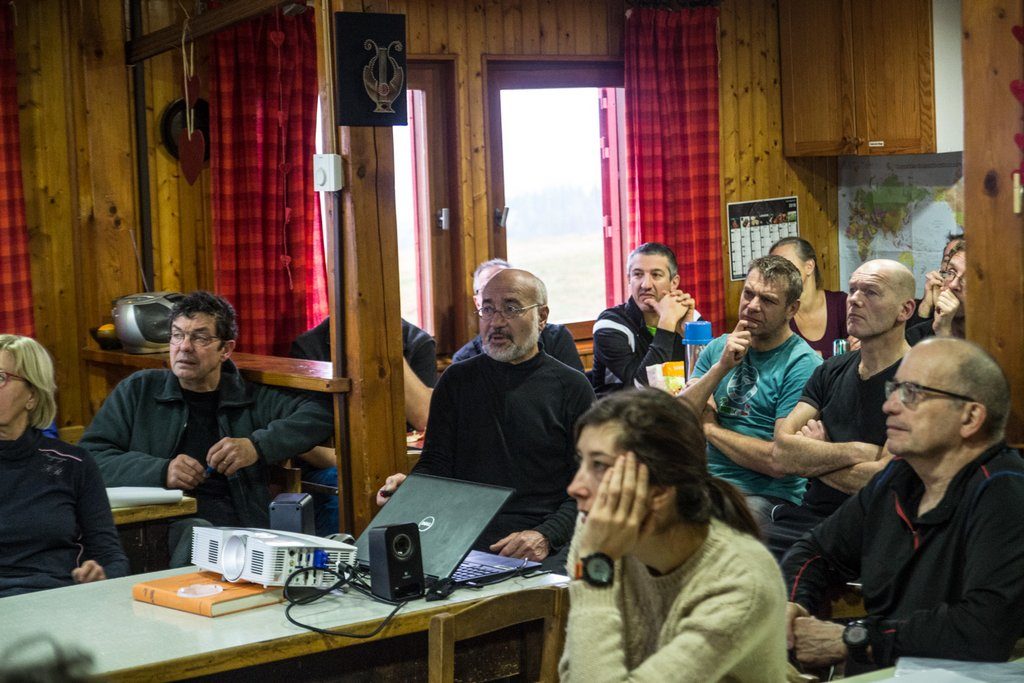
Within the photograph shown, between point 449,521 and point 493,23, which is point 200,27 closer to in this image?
point 493,23

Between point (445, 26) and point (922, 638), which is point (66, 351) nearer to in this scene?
point (445, 26)

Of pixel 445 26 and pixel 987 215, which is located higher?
pixel 445 26

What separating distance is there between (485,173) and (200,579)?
3535mm

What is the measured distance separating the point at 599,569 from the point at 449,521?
84cm

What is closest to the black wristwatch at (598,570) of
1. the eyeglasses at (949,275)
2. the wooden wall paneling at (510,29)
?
the eyeglasses at (949,275)

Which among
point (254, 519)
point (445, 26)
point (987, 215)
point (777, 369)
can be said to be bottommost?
point (254, 519)

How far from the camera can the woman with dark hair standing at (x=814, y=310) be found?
5.23 m

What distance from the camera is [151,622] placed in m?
2.48

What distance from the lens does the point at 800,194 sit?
6844 mm

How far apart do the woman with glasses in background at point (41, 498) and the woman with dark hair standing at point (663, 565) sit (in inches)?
62.8

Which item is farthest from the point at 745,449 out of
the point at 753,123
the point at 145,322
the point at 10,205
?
the point at 753,123

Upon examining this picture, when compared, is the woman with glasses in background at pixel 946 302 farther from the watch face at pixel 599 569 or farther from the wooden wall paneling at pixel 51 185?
the wooden wall paneling at pixel 51 185

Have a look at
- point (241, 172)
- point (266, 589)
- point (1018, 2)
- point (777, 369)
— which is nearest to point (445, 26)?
point (241, 172)

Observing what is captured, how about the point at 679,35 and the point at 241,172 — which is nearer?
the point at 241,172
